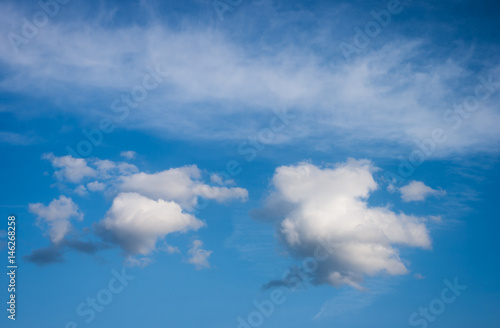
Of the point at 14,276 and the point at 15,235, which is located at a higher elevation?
the point at 15,235

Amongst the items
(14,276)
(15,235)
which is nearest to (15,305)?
(14,276)

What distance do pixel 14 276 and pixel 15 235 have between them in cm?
694

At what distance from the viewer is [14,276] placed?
169 ft

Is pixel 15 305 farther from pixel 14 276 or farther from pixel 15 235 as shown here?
pixel 15 235

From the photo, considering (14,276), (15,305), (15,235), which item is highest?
(15,235)

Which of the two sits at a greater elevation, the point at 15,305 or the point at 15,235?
the point at 15,235

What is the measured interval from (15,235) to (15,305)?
40.8 ft

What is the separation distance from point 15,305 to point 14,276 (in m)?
5.61

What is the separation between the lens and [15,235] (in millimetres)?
51656

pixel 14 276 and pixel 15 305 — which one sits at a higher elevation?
pixel 14 276

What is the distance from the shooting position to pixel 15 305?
173 ft
